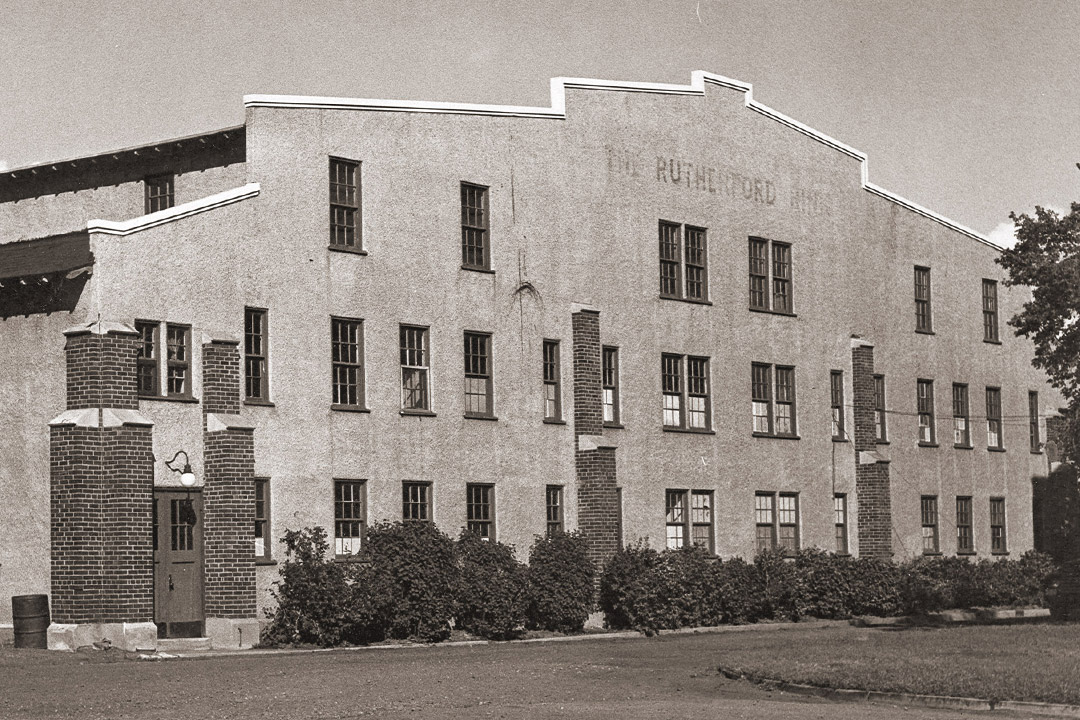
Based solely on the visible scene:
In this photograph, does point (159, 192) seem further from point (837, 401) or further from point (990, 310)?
point (990, 310)

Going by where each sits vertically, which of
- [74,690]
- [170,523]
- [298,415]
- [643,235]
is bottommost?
[74,690]

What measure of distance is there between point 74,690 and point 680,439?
71.3ft

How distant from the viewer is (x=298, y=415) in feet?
107

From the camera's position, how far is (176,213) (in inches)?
1204

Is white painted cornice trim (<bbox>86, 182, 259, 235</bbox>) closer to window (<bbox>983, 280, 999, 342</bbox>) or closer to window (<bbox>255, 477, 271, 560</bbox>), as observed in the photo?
window (<bbox>255, 477, 271, 560</bbox>)

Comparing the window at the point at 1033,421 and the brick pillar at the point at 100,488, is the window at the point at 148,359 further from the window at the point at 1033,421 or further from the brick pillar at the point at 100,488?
the window at the point at 1033,421

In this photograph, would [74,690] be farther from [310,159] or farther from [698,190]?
[698,190]

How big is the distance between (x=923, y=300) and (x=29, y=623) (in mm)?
28830

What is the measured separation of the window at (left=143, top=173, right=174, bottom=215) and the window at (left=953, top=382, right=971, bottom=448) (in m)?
25.1

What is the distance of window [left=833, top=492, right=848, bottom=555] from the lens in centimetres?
4528

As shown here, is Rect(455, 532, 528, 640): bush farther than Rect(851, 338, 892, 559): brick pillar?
No

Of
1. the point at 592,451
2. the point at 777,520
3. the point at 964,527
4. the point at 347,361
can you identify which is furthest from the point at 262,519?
the point at 964,527

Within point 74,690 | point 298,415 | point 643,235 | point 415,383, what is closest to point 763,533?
point 643,235

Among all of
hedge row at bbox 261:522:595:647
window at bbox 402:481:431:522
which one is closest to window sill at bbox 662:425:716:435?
hedge row at bbox 261:522:595:647
